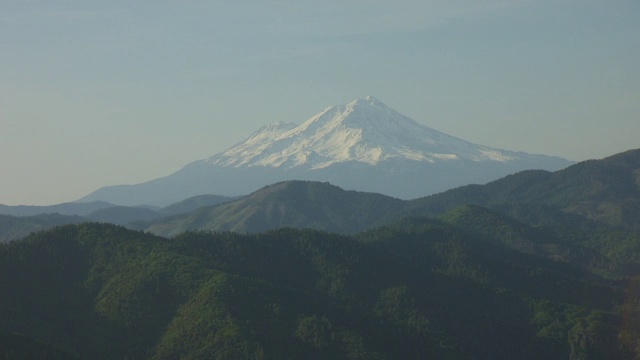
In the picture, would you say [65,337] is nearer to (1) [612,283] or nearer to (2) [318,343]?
(2) [318,343]

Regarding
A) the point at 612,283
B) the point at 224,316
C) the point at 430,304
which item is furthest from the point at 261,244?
the point at 612,283

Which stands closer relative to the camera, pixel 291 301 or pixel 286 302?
pixel 286 302

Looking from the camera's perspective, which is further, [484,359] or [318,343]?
[484,359]

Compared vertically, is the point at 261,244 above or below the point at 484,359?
above
